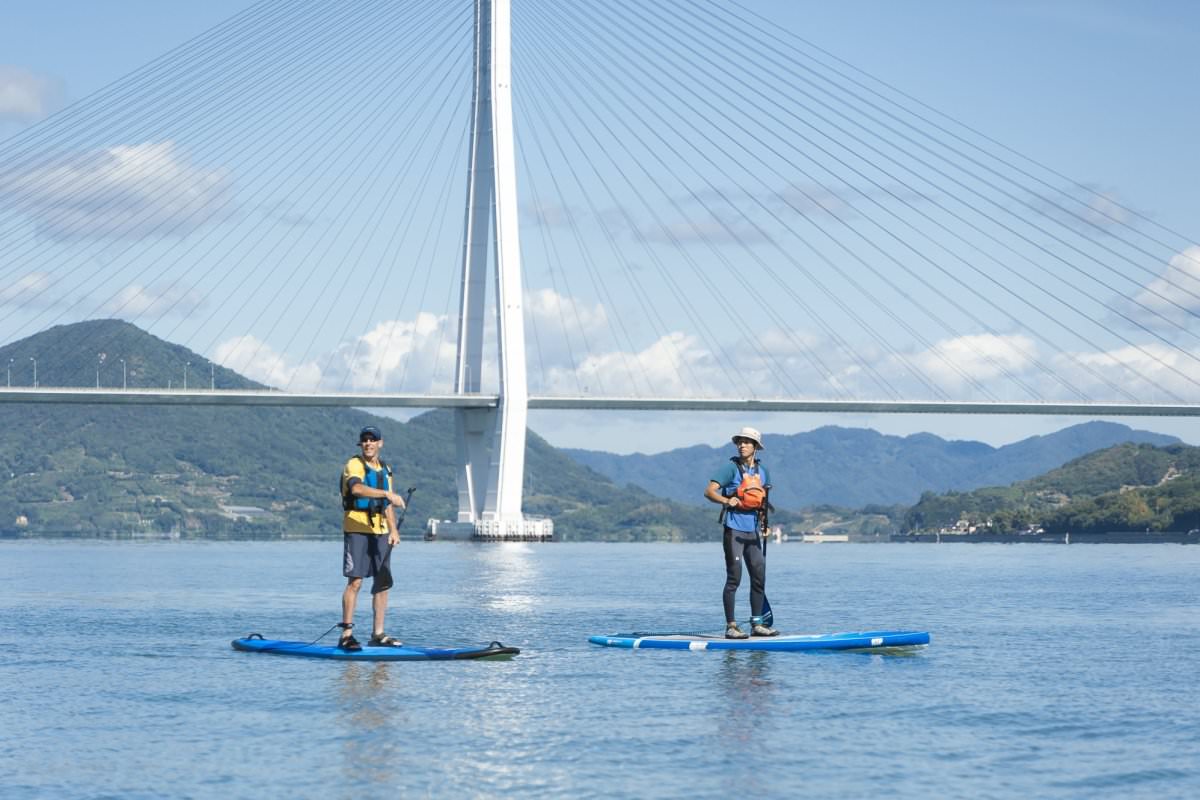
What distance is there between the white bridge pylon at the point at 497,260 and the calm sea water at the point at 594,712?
52.3m

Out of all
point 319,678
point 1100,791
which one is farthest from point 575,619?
point 1100,791

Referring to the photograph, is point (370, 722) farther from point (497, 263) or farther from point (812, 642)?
point (497, 263)

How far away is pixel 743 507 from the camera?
1845 cm

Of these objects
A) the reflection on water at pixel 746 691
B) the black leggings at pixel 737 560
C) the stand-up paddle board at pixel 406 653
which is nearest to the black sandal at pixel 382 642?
the stand-up paddle board at pixel 406 653

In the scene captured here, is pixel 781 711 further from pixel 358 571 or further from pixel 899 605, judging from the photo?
pixel 899 605

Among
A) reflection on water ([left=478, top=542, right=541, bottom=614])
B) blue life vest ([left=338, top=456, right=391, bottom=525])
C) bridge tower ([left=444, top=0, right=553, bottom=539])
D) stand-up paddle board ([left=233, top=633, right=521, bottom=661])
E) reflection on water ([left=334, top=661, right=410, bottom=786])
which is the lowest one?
reflection on water ([left=334, top=661, right=410, bottom=786])

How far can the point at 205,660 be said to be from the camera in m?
18.4

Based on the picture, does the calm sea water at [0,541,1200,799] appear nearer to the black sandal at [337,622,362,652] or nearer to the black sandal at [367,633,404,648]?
the black sandal at [337,622,362,652]

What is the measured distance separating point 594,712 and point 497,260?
211 feet

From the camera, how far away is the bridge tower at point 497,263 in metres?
77.9

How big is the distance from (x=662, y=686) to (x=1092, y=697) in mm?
3459

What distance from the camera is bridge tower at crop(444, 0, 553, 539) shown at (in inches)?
3066

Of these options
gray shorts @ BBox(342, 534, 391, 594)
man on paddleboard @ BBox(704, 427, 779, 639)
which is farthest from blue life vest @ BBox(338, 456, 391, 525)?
man on paddleboard @ BBox(704, 427, 779, 639)

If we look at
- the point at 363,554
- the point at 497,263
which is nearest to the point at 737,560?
the point at 363,554
